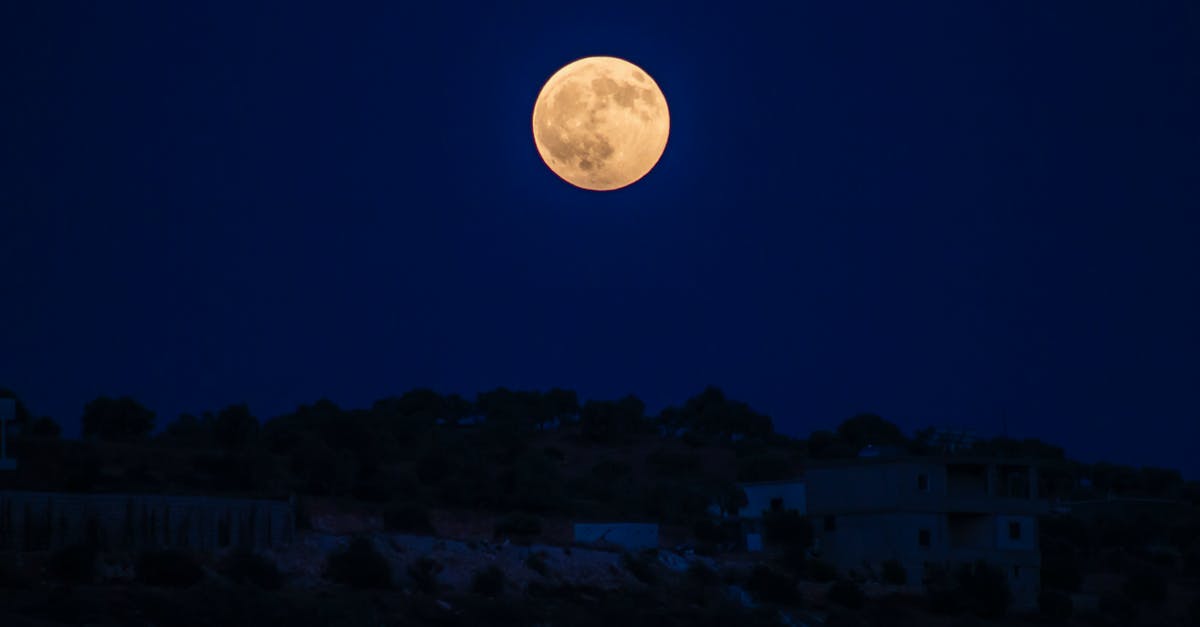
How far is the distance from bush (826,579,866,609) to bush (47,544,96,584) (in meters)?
29.5

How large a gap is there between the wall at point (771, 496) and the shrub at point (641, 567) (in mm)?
14638

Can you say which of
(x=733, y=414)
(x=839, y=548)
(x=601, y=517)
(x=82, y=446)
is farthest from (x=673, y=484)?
(x=733, y=414)

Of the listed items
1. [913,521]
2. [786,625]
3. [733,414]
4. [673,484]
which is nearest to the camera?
[786,625]

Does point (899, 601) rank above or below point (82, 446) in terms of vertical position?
below

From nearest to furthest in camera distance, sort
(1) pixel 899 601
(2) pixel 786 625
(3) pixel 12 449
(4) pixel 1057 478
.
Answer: (2) pixel 786 625 → (1) pixel 899 601 → (3) pixel 12 449 → (4) pixel 1057 478

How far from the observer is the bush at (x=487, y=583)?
4934 centimetres

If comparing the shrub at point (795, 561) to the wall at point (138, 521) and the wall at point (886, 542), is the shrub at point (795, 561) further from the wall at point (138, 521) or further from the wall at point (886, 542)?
the wall at point (138, 521)

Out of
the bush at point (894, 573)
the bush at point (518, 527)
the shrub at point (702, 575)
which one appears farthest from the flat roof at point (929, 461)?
the bush at point (518, 527)

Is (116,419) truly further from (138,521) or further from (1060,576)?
(1060,576)

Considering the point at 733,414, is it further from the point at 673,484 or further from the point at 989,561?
the point at 989,561

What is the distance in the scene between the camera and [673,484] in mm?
85188

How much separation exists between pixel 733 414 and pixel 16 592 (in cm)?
9568

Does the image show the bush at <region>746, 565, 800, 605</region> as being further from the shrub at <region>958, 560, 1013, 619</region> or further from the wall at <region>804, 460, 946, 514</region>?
the wall at <region>804, 460, 946, 514</region>

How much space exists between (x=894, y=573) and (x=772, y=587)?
27.2 feet
